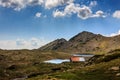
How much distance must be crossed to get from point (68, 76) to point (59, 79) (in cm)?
1663

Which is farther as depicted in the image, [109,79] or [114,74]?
[114,74]

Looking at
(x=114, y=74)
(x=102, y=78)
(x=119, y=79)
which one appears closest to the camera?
(x=119, y=79)

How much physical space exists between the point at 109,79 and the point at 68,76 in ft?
91.7

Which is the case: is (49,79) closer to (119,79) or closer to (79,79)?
(79,79)

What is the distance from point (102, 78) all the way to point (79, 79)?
1597 cm

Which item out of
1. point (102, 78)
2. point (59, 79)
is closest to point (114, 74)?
point (102, 78)

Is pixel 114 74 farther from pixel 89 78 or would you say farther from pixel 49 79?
pixel 49 79

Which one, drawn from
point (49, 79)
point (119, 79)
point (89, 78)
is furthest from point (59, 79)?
point (119, 79)

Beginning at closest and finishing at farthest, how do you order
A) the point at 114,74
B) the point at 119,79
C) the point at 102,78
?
the point at 119,79 → the point at 102,78 → the point at 114,74

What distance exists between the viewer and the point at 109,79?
167250 mm

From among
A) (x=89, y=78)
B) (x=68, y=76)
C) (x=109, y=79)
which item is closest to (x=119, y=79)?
(x=109, y=79)

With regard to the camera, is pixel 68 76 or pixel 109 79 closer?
pixel 109 79

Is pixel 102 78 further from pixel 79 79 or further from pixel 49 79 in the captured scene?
pixel 49 79

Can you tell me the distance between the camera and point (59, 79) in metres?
164
